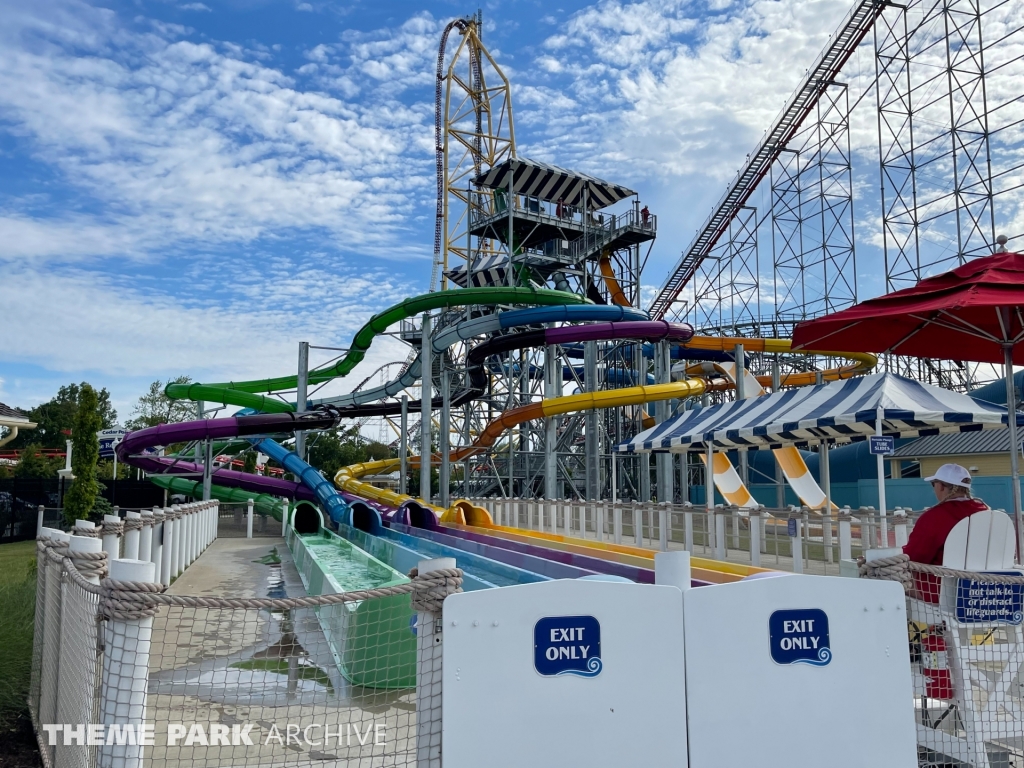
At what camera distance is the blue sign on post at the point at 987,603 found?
147 inches

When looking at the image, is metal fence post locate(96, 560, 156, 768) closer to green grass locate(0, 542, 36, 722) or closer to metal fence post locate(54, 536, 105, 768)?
metal fence post locate(54, 536, 105, 768)

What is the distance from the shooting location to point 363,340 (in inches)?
A: 1121

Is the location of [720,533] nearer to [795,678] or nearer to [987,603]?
[987,603]

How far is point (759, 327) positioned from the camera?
30.4 m


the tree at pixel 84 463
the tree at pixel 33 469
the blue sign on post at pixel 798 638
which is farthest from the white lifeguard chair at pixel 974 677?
the tree at pixel 33 469

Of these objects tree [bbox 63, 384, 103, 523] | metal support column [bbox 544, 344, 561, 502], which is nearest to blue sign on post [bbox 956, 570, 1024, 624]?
tree [bbox 63, 384, 103, 523]

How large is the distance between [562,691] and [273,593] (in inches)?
386

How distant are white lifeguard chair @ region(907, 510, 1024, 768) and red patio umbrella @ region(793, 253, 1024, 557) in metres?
2.10

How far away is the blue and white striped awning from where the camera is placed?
10.0 metres

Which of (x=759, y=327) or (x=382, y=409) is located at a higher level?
(x=759, y=327)

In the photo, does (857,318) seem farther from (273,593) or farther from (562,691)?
(273,593)

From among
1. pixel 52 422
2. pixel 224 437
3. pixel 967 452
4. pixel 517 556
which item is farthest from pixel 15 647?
pixel 52 422

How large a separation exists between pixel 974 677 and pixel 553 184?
87.6ft

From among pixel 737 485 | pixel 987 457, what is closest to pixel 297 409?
pixel 737 485
